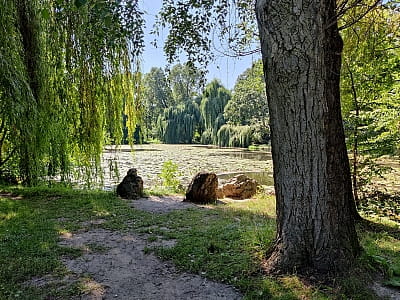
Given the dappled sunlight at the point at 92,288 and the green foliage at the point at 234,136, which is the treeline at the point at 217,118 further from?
the dappled sunlight at the point at 92,288

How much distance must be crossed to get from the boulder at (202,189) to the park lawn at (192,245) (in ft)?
1.88

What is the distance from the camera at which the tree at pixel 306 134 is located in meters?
2.26

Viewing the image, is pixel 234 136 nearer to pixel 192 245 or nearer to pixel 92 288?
pixel 192 245

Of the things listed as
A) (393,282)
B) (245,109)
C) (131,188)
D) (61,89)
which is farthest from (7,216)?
(245,109)

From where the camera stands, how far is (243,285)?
88.8 inches

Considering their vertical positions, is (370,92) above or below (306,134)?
above

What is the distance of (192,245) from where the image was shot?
3125 mm

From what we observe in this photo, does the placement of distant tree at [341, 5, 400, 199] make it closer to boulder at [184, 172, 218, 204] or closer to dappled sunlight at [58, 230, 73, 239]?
boulder at [184, 172, 218, 204]

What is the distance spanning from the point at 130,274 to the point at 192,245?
2.47ft

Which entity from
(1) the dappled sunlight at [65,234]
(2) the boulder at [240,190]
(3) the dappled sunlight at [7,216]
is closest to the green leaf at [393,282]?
A: (1) the dappled sunlight at [65,234]

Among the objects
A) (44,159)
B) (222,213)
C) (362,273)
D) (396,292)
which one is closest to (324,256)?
(362,273)

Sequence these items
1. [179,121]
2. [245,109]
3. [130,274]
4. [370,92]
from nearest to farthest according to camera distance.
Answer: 1. [130,274]
2. [370,92]
3. [245,109]
4. [179,121]

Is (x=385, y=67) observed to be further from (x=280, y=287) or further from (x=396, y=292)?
(x=280, y=287)

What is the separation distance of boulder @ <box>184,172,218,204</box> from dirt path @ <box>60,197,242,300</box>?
2677 mm
